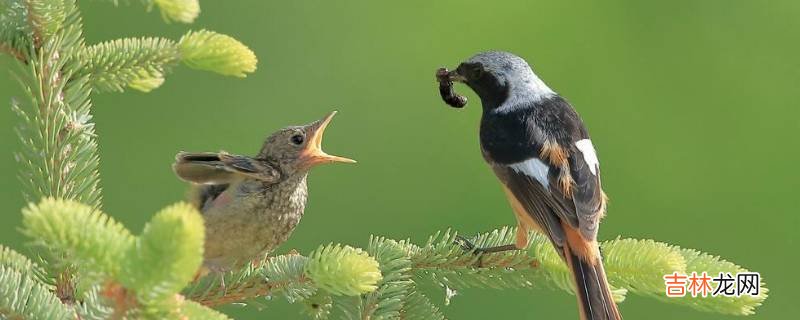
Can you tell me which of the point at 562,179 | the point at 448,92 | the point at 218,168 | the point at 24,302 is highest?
the point at 448,92

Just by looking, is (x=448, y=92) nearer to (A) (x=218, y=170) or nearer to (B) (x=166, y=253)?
(A) (x=218, y=170)

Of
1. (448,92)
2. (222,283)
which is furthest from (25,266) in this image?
(448,92)

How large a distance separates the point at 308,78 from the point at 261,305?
2.74 m

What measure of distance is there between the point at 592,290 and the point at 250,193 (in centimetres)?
72

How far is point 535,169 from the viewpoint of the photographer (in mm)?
2592

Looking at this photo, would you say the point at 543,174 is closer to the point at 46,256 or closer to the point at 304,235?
the point at 46,256

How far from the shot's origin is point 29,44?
5.86ft

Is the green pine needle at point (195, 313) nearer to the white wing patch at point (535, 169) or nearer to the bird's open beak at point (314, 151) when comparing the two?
the bird's open beak at point (314, 151)

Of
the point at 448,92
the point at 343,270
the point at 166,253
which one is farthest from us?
the point at 448,92

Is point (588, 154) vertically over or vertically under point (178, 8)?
over

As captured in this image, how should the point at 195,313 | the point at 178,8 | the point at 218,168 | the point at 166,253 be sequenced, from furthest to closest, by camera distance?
the point at 218,168 → the point at 178,8 → the point at 195,313 → the point at 166,253

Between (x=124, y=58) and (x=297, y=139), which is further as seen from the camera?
(x=297, y=139)

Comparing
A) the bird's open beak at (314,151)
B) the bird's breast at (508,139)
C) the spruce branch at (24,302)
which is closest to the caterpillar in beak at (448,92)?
the bird's breast at (508,139)

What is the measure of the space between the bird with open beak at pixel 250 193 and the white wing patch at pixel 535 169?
23.1 inches
